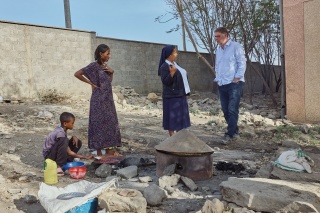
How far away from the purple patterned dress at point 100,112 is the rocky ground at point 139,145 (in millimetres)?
324

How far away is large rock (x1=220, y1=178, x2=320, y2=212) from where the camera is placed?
2.61 meters

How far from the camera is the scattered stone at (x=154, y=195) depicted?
9.71 feet

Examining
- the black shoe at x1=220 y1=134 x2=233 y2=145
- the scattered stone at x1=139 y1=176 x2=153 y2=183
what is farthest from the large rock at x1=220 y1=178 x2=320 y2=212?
the black shoe at x1=220 y1=134 x2=233 y2=145

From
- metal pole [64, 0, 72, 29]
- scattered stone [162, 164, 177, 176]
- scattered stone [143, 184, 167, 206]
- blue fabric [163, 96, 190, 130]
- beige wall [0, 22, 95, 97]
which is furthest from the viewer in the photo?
metal pole [64, 0, 72, 29]

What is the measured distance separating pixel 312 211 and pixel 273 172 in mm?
884

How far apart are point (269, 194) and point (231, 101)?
3.18 metres

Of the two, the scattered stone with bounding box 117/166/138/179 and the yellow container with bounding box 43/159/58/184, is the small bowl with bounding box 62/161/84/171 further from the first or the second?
the scattered stone with bounding box 117/166/138/179

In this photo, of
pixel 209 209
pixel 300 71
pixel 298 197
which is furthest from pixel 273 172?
pixel 300 71

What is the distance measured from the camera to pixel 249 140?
6.34 metres

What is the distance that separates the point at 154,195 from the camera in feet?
9.79

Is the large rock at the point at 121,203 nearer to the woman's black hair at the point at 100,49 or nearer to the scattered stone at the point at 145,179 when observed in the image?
the scattered stone at the point at 145,179

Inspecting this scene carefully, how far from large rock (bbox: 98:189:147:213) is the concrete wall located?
8053 mm

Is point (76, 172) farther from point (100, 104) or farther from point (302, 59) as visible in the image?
point (302, 59)

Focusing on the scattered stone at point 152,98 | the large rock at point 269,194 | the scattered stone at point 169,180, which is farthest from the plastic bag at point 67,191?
the scattered stone at point 152,98
